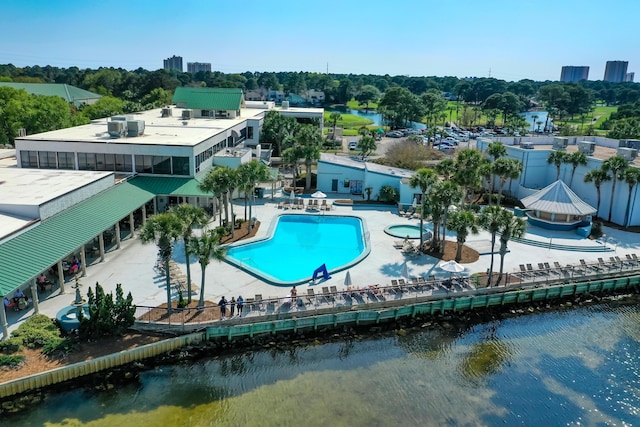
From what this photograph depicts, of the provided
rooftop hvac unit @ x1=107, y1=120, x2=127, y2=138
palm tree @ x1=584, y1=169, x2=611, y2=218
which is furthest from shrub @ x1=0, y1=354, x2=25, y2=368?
palm tree @ x1=584, y1=169, x2=611, y2=218

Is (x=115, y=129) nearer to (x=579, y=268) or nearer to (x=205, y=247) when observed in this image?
(x=205, y=247)

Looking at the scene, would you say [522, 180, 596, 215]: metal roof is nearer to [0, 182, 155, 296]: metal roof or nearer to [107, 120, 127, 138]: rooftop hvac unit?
[0, 182, 155, 296]: metal roof

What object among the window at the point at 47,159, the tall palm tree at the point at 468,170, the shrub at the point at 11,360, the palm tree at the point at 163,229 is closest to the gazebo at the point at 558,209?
the tall palm tree at the point at 468,170

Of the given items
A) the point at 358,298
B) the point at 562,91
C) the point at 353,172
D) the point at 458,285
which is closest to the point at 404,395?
the point at 358,298

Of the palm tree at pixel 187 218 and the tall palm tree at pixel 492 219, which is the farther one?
the tall palm tree at pixel 492 219

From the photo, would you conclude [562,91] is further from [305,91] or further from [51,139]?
[51,139]

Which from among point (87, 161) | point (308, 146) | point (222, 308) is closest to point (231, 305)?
point (222, 308)

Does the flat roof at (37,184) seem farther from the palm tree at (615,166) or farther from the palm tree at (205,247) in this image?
the palm tree at (615,166)
